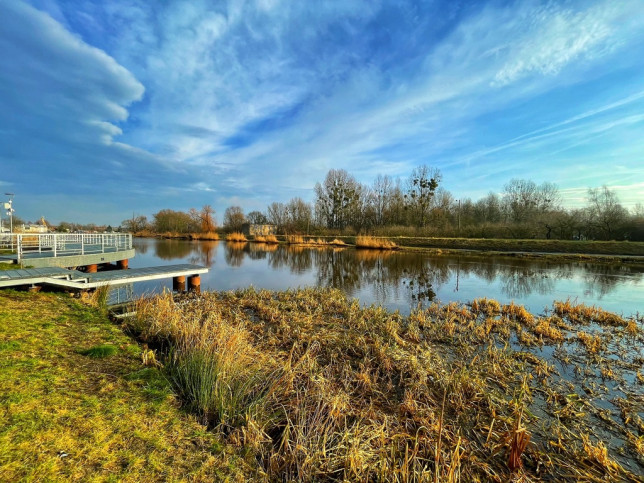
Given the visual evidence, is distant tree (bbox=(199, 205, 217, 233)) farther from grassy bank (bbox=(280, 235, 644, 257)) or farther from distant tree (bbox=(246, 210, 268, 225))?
grassy bank (bbox=(280, 235, 644, 257))

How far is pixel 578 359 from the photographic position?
518cm

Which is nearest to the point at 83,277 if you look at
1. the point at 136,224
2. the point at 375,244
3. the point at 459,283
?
the point at 459,283

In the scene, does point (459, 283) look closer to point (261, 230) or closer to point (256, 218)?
point (261, 230)

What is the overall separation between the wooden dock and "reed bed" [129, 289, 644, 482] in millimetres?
2939

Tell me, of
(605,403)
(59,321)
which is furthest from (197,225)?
(605,403)

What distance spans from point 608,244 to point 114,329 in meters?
34.6

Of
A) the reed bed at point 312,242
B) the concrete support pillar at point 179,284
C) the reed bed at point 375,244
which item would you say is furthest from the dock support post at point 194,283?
the reed bed at point 312,242

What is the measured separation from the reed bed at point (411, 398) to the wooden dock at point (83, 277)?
2.94 meters

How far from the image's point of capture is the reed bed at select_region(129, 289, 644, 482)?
257 cm

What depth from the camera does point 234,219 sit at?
208 ft

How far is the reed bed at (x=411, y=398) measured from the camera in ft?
8.43

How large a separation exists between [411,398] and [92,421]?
10.5 ft

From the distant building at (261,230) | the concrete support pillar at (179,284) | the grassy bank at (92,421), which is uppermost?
the distant building at (261,230)

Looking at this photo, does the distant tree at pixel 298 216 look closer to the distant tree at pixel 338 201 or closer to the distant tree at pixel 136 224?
the distant tree at pixel 338 201
